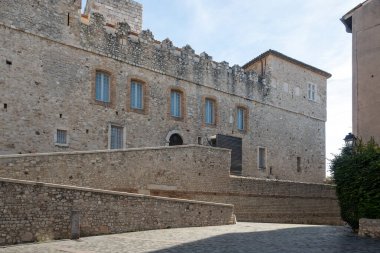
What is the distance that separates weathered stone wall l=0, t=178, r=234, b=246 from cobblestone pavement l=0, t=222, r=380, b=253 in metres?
0.40

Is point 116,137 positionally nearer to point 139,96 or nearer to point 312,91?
point 139,96

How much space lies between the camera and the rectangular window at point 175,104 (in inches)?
931

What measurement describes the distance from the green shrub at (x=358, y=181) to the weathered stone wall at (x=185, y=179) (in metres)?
6.31

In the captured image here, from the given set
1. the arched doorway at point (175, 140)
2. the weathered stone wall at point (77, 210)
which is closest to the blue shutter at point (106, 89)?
the arched doorway at point (175, 140)

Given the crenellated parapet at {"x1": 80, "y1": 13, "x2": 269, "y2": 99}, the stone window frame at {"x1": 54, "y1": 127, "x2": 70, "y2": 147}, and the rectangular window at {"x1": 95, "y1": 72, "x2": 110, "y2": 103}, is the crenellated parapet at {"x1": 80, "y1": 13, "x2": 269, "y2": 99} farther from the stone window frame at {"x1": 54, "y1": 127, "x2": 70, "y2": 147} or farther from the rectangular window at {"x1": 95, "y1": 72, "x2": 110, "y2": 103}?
the stone window frame at {"x1": 54, "y1": 127, "x2": 70, "y2": 147}

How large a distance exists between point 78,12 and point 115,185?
8.63 m

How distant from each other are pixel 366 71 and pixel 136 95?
35.4 ft

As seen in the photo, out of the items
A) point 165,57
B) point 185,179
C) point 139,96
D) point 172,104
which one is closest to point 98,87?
point 139,96

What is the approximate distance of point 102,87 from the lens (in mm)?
20844

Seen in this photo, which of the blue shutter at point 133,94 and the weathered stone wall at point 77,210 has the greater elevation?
the blue shutter at point 133,94

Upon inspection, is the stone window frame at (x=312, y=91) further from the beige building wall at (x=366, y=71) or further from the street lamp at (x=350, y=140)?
the street lamp at (x=350, y=140)

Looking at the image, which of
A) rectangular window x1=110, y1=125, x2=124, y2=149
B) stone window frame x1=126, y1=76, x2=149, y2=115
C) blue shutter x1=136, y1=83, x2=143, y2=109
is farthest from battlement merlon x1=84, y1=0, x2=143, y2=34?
rectangular window x1=110, y1=125, x2=124, y2=149

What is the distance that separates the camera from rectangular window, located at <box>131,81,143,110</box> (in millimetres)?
21953

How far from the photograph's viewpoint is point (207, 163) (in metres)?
19.6
